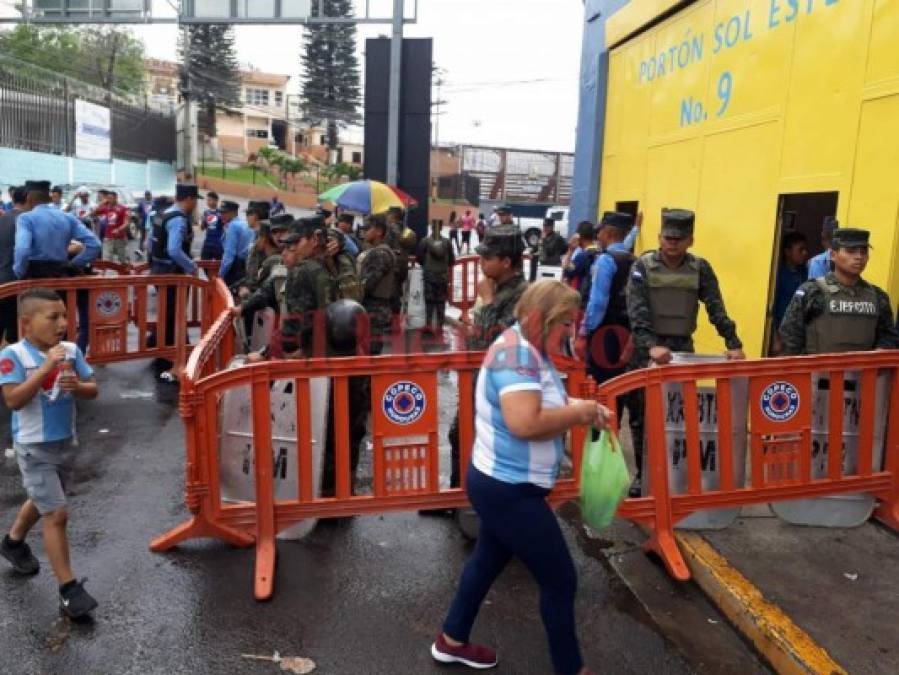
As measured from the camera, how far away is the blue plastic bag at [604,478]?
3.05 m

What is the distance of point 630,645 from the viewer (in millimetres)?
3559

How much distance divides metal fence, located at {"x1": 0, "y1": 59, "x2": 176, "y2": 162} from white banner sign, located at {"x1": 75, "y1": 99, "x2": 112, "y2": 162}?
0.25 metres

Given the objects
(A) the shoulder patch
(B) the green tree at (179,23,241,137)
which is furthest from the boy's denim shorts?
(B) the green tree at (179,23,241,137)

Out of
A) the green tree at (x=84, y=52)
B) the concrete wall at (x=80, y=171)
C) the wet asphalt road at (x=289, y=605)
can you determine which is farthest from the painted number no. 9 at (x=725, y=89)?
the green tree at (x=84, y=52)

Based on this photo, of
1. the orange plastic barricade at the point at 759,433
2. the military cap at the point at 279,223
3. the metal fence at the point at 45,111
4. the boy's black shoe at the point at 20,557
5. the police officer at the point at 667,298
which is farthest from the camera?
the metal fence at the point at 45,111

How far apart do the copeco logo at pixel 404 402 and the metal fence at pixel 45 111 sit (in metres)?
21.8

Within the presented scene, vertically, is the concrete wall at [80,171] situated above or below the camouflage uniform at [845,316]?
above

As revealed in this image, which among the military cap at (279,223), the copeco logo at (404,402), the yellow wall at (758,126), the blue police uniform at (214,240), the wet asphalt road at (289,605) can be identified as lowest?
the wet asphalt road at (289,605)

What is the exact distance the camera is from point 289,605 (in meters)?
3.82

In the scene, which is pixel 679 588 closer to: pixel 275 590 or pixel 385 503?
pixel 385 503

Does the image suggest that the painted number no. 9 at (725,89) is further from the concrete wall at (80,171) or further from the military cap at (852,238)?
the concrete wall at (80,171)

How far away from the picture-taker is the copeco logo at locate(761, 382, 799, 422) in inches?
173

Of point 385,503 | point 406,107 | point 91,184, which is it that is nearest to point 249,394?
point 385,503

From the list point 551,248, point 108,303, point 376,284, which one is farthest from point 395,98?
point 108,303
